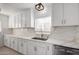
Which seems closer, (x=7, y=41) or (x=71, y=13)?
(x=71, y=13)

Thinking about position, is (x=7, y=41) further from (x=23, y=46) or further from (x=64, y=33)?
(x=64, y=33)

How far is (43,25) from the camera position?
2.19m

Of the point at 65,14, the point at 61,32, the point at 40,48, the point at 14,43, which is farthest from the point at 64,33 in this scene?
the point at 14,43

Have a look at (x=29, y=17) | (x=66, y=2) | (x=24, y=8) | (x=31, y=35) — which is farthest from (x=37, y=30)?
(x=66, y=2)

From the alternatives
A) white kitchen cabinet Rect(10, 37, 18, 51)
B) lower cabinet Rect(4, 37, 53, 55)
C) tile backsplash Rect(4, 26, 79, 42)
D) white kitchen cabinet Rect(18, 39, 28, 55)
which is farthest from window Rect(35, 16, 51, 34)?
white kitchen cabinet Rect(10, 37, 18, 51)


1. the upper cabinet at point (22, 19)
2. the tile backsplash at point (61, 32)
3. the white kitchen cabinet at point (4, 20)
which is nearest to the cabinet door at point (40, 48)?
the tile backsplash at point (61, 32)

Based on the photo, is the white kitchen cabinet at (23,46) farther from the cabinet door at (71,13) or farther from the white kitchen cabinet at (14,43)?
the cabinet door at (71,13)

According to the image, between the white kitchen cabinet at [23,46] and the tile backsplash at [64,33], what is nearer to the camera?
the tile backsplash at [64,33]

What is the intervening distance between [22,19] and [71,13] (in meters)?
0.97

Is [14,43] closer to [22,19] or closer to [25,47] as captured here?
[25,47]

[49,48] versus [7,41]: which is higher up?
[7,41]

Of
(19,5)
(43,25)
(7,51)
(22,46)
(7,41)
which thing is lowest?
(7,51)

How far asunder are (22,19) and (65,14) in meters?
0.86

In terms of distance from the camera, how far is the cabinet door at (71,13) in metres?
2.11
